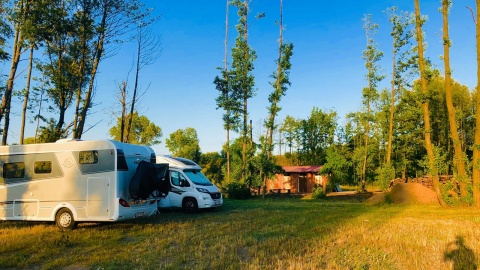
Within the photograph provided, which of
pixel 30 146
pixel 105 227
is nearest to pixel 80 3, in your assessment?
pixel 30 146

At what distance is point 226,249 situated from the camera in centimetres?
845

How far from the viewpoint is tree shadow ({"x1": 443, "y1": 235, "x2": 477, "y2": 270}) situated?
22.4 feet

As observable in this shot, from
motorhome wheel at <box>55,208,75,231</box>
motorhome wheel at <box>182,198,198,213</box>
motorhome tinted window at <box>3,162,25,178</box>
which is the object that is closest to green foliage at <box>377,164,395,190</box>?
motorhome wheel at <box>182,198,198,213</box>

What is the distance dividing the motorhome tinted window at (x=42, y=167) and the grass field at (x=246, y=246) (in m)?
1.83

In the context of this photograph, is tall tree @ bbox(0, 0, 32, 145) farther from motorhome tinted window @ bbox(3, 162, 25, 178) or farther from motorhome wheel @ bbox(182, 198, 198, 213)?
motorhome wheel @ bbox(182, 198, 198, 213)

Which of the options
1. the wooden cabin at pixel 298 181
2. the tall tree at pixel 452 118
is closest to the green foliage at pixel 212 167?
the wooden cabin at pixel 298 181

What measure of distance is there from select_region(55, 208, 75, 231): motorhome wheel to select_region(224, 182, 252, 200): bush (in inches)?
688

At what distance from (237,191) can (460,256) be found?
21719mm

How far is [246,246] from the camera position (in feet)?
29.2

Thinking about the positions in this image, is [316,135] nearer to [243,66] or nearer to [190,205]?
[243,66]

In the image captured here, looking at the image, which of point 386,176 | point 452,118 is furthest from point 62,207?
point 386,176

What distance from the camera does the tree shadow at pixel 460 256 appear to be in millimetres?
6812

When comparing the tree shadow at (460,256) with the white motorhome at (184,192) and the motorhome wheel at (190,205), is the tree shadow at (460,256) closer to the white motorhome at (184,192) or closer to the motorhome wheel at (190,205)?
the white motorhome at (184,192)

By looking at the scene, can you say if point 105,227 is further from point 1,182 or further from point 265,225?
point 265,225
